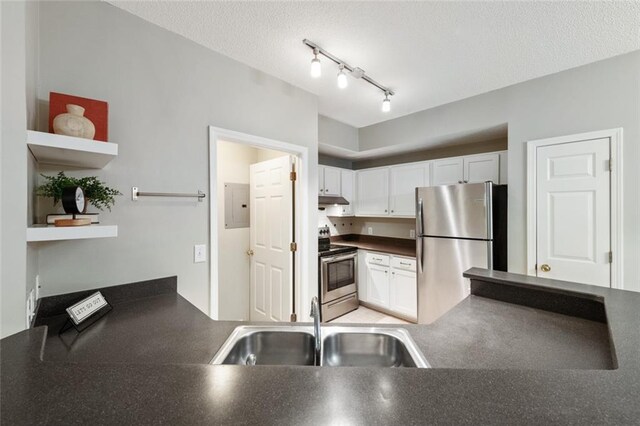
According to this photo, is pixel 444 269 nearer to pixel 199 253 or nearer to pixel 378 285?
pixel 378 285

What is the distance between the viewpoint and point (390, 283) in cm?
347

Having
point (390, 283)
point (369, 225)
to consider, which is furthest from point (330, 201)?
point (390, 283)

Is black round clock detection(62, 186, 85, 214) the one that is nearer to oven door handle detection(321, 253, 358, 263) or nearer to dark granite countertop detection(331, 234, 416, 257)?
oven door handle detection(321, 253, 358, 263)

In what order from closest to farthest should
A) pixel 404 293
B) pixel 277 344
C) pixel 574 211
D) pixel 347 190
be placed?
pixel 277 344 → pixel 574 211 → pixel 404 293 → pixel 347 190

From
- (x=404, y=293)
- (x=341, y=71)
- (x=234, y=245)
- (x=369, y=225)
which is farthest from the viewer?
(x=369, y=225)

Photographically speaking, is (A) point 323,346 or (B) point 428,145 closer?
(A) point 323,346

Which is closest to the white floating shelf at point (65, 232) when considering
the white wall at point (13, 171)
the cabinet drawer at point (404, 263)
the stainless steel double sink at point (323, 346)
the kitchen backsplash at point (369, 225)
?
the white wall at point (13, 171)

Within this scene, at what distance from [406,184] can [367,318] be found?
185 cm

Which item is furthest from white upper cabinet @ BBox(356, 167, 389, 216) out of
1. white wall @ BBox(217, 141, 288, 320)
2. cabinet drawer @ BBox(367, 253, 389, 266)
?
white wall @ BBox(217, 141, 288, 320)

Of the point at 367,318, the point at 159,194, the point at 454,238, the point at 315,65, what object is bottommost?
the point at 367,318

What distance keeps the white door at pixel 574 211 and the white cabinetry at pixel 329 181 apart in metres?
2.31

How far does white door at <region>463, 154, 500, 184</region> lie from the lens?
9.51 ft

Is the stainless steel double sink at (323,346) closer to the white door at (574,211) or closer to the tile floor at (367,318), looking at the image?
the white door at (574,211)

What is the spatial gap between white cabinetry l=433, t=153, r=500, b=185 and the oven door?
1516mm
